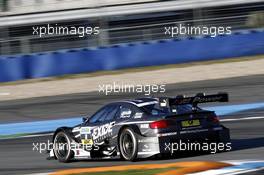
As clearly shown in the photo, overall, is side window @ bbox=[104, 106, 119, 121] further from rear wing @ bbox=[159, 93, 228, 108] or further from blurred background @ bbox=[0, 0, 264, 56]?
blurred background @ bbox=[0, 0, 264, 56]

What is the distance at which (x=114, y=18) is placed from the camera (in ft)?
91.8

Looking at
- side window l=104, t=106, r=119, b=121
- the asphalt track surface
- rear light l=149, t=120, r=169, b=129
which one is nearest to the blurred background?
the asphalt track surface

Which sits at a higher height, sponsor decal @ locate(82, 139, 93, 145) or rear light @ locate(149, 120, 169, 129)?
rear light @ locate(149, 120, 169, 129)

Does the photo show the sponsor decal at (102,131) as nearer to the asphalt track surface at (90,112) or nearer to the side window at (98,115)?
the side window at (98,115)

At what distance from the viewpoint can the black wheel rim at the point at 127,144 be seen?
35.0ft

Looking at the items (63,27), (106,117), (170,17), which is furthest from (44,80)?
(106,117)

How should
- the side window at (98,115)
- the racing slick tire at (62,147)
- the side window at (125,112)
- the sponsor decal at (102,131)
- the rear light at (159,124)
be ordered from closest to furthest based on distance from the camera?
the rear light at (159,124) < the side window at (125,112) < the sponsor decal at (102,131) < the side window at (98,115) < the racing slick tire at (62,147)

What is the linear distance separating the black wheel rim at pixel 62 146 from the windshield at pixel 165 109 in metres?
1.78

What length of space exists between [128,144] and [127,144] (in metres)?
0.02

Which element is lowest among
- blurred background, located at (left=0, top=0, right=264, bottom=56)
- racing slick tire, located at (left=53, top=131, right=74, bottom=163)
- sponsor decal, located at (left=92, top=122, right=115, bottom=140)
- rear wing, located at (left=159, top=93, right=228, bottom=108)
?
racing slick tire, located at (left=53, top=131, right=74, bottom=163)

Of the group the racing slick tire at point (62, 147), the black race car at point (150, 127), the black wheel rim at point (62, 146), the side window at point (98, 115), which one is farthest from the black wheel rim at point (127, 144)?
the black wheel rim at point (62, 146)

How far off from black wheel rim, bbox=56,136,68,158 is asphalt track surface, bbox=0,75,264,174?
0.19 m

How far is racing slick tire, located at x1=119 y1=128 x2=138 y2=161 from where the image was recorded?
10523mm

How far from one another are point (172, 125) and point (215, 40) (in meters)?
15.0
